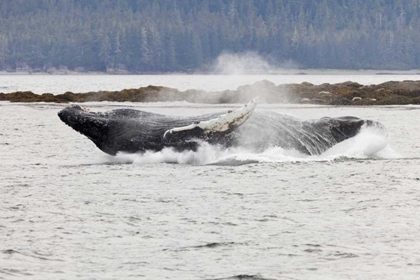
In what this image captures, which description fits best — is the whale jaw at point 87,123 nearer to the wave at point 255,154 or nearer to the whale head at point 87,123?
the whale head at point 87,123

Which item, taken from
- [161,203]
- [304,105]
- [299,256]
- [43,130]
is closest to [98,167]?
[161,203]

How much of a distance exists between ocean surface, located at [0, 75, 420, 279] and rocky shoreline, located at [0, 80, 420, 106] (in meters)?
31.9

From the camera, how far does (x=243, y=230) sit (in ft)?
49.0

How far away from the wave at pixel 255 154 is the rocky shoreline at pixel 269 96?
112ft

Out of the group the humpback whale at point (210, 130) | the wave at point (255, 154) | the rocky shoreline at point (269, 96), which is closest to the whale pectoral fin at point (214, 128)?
the humpback whale at point (210, 130)

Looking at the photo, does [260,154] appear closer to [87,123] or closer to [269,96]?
[87,123]

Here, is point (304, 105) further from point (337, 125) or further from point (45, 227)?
point (45, 227)

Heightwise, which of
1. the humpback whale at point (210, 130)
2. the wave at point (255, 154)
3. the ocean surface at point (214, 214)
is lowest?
the ocean surface at point (214, 214)

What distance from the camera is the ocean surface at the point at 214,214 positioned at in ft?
42.5

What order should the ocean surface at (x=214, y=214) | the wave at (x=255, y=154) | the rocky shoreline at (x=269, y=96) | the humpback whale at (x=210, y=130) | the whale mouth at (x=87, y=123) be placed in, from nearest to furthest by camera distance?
the ocean surface at (x=214, y=214) < the humpback whale at (x=210, y=130) < the whale mouth at (x=87, y=123) < the wave at (x=255, y=154) < the rocky shoreline at (x=269, y=96)

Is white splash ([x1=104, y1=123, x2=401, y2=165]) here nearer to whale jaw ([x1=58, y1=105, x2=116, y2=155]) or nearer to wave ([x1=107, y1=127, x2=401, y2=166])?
wave ([x1=107, y1=127, x2=401, y2=166])

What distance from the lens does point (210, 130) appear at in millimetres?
20812

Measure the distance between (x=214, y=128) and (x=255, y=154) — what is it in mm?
1692

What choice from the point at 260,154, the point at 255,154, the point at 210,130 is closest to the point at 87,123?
the point at 210,130
